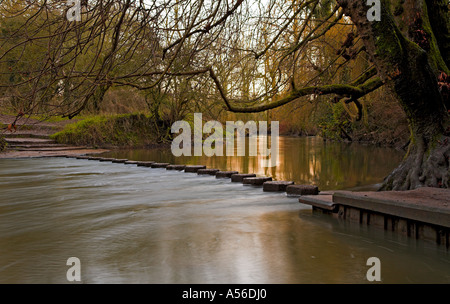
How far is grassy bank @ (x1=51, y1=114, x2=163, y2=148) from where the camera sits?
20.4 metres

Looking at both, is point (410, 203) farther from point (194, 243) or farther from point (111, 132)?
point (111, 132)

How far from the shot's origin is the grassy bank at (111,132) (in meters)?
20.4

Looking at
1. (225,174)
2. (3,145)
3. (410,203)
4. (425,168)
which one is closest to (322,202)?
(410,203)

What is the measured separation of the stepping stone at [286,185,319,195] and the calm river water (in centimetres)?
15

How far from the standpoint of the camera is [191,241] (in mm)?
4297

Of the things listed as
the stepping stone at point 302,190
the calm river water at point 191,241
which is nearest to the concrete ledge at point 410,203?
the calm river water at point 191,241

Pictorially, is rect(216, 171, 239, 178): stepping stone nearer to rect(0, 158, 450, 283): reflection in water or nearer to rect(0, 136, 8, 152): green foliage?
rect(0, 158, 450, 283): reflection in water

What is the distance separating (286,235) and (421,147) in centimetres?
287

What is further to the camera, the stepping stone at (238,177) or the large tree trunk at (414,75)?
the stepping stone at (238,177)

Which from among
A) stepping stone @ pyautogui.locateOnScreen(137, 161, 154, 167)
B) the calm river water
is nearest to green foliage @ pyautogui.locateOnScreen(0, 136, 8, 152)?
stepping stone @ pyautogui.locateOnScreen(137, 161, 154, 167)

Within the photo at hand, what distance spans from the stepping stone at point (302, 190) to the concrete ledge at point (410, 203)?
1.66 meters

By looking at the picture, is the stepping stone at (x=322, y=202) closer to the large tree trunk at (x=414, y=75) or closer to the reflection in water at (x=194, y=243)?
the reflection in water at (x=194, y=243)

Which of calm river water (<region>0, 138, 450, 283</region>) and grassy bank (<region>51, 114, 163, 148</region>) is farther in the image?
grassy bank (<region>51, 114, 163, 148</region>)
